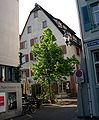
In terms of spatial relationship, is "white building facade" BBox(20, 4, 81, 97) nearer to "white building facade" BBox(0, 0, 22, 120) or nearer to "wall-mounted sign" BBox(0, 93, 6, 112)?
"white building facade" BBox(0, 0, 22, 120)

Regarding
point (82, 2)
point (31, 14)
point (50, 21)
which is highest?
point (31, 14)

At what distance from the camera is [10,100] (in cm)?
1135

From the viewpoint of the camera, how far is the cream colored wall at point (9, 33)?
1177 centimetres

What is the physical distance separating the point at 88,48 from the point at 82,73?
1.57 metres

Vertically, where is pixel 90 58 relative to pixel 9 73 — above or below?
above

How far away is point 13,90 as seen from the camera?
38.2 ft

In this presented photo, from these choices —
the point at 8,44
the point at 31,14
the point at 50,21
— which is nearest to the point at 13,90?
the point at 8,44

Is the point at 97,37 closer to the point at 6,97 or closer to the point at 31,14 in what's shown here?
the point at 6,97

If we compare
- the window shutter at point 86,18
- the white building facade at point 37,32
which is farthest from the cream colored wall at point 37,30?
the window shutter at point 86,18

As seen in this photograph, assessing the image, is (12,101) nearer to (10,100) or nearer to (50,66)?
(10,100)

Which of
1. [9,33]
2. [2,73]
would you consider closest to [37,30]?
[9,33]

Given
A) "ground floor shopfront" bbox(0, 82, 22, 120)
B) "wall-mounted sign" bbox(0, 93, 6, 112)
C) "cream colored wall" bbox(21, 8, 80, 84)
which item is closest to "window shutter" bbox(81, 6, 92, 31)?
"ground floor shopfront" bbox(0, 82, 22, 120)

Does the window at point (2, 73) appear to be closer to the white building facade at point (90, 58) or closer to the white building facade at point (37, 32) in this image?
the white building facade at point (90, 58)

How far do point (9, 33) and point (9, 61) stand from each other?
2.45 m
